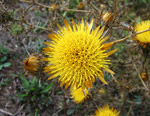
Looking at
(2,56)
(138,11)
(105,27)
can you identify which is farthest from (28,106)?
(138,11)

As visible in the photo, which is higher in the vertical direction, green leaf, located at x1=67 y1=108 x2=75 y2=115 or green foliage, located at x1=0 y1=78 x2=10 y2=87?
green foliage, located at x1=0 y1=78 x2=10 y2=87

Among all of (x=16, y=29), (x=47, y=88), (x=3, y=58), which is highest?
(x=16, y=29)

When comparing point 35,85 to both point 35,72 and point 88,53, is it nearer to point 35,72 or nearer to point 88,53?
point 35,72

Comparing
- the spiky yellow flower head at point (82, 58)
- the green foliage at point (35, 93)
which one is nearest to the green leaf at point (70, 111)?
the green foliage at point (35, 93)

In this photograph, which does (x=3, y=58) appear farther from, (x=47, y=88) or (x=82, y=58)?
(x=82, y=58)

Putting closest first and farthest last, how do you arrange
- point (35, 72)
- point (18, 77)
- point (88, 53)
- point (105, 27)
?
point (88, 53), point (105, 27), point (35, 72), point (18, 77)

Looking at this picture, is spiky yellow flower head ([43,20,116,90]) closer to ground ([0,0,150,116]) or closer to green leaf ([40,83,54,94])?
ground ([0,0,150,116])

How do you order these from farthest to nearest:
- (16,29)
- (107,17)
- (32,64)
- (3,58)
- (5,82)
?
(3,58) → (5,82) → (16,29) → (32,64) → (107,17)

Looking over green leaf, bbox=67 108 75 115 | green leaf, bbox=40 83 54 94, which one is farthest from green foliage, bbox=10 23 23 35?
green leaf, bbox=67 108 75 115

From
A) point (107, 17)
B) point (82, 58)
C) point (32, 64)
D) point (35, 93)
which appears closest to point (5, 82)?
point (35, 93)
